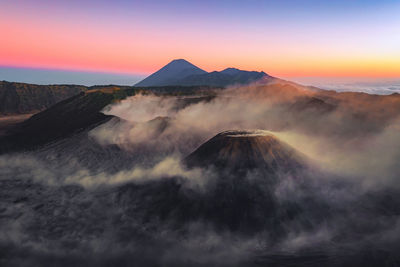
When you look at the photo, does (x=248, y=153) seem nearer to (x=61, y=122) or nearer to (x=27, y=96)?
(x=61, y=122)

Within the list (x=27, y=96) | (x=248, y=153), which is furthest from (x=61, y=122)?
(x=27, y=96)

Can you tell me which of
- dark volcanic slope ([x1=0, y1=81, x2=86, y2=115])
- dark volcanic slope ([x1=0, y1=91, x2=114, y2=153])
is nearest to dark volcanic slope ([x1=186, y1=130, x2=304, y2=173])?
dark volcanic slope ([x1=0, y1=91, x2=114, y2=153])

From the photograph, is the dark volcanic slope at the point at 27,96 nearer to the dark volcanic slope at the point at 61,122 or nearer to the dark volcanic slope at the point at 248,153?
the dark volcanic slope at the point at 61,122

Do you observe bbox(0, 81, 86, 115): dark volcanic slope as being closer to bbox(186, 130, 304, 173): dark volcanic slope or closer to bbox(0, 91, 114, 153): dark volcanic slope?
bbox(0, 91, 114, 153): dark volcanic slope

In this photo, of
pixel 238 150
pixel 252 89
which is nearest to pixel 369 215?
pixel 238 150

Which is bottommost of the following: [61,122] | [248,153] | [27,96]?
[248,153]

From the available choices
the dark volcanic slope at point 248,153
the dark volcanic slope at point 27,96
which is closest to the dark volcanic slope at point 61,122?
the dark volcanic slope at point 248,153
